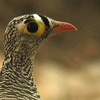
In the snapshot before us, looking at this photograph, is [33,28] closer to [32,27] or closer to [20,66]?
[32,27]

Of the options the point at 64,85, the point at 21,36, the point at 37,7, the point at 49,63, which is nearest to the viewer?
the point at 21,36

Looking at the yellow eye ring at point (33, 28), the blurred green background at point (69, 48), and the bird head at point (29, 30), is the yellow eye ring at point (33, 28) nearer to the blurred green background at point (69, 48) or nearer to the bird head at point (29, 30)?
the bird head at point (29, 30)

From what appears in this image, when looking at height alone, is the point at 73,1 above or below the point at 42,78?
above

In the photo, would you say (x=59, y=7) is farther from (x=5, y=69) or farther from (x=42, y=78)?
(x=5, y=69)

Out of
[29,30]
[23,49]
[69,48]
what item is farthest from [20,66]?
[69,48]

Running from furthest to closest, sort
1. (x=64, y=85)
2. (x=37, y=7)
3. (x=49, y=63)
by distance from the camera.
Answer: (x=37, y=7) → (x=49, y=63) → (x=64, y=85)

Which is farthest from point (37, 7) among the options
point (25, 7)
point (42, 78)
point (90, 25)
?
point (42, 78)

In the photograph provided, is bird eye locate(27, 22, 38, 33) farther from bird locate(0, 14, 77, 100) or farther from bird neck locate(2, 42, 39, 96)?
bird neck locate(2, 42, 39, 96)

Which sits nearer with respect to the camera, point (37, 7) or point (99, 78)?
point (99, 78)
